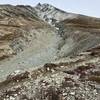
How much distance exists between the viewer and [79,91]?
34.5m

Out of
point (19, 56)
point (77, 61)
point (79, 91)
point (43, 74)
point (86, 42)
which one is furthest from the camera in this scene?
point (86, 42)

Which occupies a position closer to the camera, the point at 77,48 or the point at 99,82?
the point at 99,82

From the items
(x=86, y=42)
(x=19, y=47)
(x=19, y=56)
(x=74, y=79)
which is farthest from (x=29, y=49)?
(x=74, y=79)

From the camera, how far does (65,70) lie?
42.1 metres

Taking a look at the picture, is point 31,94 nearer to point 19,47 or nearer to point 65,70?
point 65,70

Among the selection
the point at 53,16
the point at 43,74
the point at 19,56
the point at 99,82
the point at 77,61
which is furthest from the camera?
the point at 53,16

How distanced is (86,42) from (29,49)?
14.2m

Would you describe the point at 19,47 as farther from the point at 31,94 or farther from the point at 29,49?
the point at 31,94

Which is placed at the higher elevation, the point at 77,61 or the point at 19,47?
the point at 77,61

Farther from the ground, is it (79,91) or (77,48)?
(79,91)

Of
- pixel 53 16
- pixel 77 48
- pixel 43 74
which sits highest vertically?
pixel 43 74

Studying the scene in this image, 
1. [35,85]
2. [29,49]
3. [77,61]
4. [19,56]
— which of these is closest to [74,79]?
[35,85]

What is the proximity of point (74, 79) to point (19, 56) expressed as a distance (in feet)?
111

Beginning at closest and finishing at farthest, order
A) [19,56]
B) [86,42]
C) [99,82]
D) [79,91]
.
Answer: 1. [79,91]
2. [99,82]
3. [19,56]
4. [86,42]
